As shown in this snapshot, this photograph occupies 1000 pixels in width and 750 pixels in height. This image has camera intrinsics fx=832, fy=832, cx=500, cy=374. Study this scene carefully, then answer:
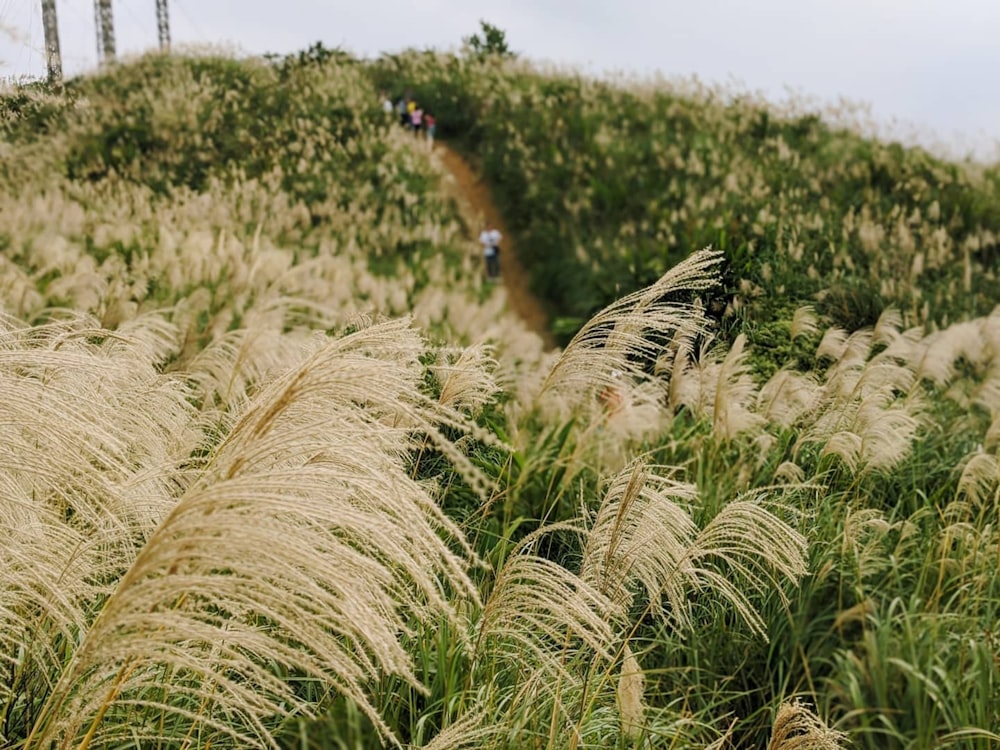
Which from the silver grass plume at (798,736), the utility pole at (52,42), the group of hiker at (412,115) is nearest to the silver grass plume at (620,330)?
the silver grass plume at (798,736)

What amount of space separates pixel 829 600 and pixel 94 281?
7.33 meters

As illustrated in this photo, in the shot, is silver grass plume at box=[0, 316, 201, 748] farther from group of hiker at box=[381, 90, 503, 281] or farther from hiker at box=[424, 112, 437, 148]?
hiker at box=[424, 112, 437, 148]

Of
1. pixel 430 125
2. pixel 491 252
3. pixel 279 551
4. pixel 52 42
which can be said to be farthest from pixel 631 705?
pixel 430 125

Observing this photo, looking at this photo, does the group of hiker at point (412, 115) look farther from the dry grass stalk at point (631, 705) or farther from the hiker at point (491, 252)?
the dry grass stalk at point (631, 705)

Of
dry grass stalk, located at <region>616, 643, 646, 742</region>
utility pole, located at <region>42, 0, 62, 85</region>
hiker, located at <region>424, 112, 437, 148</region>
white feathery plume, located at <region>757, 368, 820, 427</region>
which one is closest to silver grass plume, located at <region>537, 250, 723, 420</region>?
dry grass stalk, located at <region>616, 643, 646, 742</region>

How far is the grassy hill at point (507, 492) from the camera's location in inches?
69.1

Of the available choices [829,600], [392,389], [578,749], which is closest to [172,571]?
[392,389]

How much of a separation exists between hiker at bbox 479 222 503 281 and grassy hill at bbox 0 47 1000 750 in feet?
7.95

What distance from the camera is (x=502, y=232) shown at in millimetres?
19906

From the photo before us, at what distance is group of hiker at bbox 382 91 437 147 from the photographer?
24.2 metres

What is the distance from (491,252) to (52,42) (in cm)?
1267

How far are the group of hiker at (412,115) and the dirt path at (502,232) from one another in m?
0.61

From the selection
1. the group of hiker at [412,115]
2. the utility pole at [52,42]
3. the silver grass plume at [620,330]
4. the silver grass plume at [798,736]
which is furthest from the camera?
the group of hiker at [412,115]

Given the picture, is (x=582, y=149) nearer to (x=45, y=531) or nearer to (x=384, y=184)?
(x=384, y=184)
